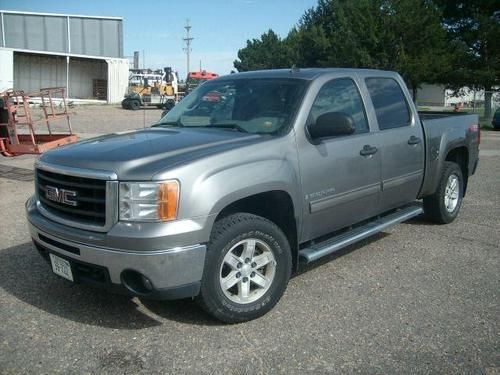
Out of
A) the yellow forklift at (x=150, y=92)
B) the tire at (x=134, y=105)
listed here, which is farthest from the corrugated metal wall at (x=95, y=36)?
the tire at (x=134, y=105)

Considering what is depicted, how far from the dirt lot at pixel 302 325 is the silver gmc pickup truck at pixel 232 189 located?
0.98 ft

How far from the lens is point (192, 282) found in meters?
3.21

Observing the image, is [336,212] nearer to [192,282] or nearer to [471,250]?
[192,282]

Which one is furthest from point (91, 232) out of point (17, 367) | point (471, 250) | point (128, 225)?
point (471, 250)

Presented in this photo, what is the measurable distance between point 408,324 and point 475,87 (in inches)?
1146

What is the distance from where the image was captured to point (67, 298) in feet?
13.1

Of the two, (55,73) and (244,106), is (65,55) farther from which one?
(244,106)

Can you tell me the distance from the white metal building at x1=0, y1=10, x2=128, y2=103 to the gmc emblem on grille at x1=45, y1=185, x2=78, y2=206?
110ft

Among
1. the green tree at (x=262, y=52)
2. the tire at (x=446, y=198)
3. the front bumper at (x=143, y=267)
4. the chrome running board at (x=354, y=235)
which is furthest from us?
the green tree at (x=262, y=52)

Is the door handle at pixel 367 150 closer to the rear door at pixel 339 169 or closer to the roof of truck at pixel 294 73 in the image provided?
the rear door at pixel 339 169

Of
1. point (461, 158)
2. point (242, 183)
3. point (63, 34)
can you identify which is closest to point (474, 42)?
point (461, 158)

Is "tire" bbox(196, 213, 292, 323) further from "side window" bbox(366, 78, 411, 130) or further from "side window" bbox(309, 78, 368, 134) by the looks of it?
"side window" bbox(366, 78, 411, 130)

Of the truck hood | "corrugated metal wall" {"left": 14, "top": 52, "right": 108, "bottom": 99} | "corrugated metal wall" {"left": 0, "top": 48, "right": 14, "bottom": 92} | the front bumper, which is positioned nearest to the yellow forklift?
"corrugated metal wall" {"left": 14, "top": 52, "right": 108, "bottom": 99}

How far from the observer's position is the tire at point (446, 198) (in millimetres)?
5930
